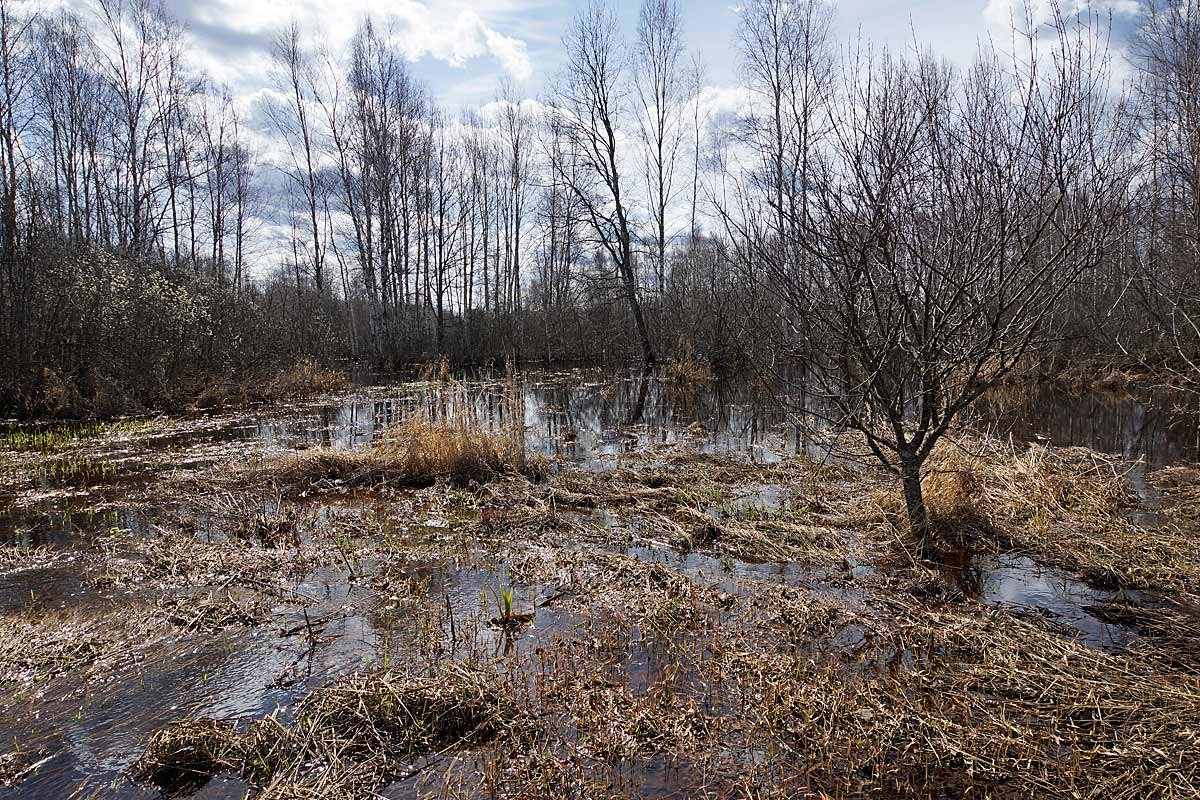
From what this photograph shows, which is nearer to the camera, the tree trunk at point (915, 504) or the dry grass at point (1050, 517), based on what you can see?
the dry grass at point (1050, 517)

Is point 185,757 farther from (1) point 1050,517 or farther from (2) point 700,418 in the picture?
(2) point 700,418

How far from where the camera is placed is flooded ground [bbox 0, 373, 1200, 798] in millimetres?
2557

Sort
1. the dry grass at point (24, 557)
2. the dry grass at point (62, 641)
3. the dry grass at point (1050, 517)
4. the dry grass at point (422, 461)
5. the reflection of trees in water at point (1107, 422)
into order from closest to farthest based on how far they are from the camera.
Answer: the dry grass at point (62, 641) → the dry grass at point (1050, 517) → the dry grass at point (24, 557) → the dry grass at point (422, 461) → the reflection of trees in water at point (1107, 422)

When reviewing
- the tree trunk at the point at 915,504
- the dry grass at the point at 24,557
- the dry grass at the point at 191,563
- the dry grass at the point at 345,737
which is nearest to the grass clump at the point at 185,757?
the dry grass at the point at 345,737

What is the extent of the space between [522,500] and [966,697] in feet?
14.7

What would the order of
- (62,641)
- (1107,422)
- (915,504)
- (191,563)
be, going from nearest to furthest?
(62,641) < (191,563) < (915,504) < (1107,422)

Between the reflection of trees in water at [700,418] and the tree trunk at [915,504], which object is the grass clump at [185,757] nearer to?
the reflection of trees in water at [700,418]

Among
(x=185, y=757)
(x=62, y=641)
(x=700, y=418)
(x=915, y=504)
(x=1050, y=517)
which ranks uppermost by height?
Answer: (x=700, y=418)

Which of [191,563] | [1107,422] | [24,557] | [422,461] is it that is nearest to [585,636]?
[191,563]

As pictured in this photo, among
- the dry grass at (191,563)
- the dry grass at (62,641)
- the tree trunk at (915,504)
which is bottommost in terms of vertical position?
the dry grass at (62,641)

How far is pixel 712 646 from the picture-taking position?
348 centimetres

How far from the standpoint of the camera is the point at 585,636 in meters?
3.68

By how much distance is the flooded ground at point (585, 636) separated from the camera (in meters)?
2.56

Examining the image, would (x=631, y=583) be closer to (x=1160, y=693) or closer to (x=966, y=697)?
(x=966, y=697)
